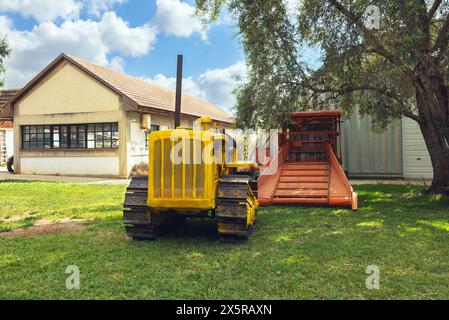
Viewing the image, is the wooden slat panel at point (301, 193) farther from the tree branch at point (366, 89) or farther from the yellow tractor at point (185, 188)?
the yellow tractor at point (185, 188)

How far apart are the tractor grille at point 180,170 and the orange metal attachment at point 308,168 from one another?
4152 mm

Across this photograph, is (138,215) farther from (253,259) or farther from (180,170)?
(253,259)

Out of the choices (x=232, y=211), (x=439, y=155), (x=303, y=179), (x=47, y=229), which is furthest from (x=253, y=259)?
(x=439, y=155)

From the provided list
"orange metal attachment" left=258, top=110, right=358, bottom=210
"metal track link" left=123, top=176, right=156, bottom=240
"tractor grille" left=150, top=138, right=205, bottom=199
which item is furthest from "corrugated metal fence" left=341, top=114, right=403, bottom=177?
"metal track link" left=123, top=176, right=156, bottom=240

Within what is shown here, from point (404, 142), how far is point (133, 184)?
1298cm

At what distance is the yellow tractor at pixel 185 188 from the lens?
214 inches

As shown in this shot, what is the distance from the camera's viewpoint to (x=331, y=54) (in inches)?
355

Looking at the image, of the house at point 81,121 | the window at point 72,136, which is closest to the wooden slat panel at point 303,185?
the house at point 81,121

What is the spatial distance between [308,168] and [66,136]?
1436 cm

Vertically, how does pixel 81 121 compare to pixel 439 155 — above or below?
above

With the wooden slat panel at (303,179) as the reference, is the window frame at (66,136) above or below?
above

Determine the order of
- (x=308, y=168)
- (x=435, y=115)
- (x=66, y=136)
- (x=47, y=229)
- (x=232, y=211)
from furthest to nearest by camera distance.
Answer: (x=66, y=136) → (x=308, y=168) → (x=435, y=115) → (x=47, y=229) → (x=232, y=211)

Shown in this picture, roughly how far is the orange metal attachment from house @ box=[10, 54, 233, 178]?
9.29 m
